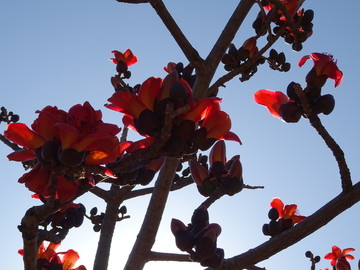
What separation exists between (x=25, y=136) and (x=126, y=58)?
8.47ft

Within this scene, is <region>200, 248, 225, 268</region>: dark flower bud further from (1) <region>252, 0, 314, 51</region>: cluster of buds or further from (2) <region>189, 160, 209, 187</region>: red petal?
(1) <region>252, 0, 314, 51</region>: cluster of buds

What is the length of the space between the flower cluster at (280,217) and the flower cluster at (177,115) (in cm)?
89

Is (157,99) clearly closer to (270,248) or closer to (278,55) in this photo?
(270,248)

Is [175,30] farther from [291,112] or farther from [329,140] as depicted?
[329,140]

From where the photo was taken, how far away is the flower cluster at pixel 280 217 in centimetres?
204

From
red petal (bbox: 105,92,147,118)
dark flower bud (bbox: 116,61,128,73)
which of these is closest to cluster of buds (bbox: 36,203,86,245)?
red petal (bbox: 105,92,147,118)

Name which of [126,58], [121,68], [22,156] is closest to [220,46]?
[22,156]

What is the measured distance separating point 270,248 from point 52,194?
719mm

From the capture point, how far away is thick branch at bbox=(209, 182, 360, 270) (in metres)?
1.43

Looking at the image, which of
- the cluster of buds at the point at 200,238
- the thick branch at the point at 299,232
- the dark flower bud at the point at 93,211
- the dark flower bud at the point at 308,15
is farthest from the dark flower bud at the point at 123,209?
the dark flower bud at the point at 308,15

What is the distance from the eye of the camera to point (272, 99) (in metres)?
1.65

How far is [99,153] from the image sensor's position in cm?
122

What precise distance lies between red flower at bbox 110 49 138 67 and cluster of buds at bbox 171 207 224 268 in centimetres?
217

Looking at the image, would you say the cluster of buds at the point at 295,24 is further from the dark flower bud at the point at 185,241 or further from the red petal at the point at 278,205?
the dark flower bud at the point at 185,241
